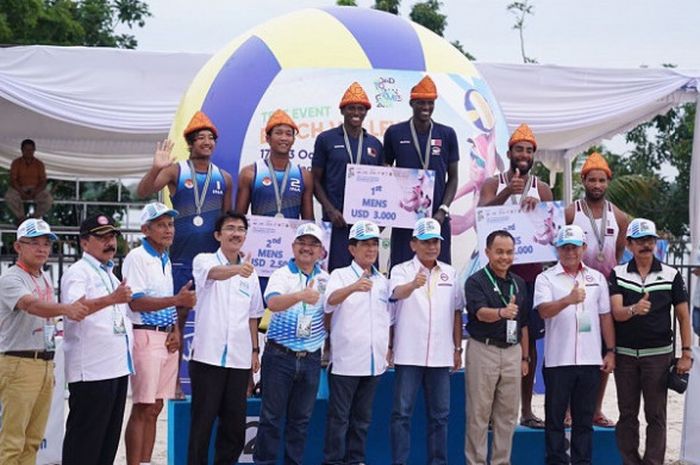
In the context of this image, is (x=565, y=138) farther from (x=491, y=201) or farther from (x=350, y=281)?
(x=350, y=281)

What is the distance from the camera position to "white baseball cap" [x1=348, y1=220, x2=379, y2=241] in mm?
7520

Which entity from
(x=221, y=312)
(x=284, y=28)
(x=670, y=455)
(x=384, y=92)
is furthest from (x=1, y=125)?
(x=670, y=455)

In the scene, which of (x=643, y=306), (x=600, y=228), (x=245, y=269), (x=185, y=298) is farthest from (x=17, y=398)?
(x=600, y=228)

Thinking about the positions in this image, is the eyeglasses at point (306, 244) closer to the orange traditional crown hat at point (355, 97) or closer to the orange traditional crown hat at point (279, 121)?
the orange traditional crown hat at point (279, 121)

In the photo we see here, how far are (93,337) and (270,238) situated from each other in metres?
1.58

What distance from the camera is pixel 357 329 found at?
747 centimetres

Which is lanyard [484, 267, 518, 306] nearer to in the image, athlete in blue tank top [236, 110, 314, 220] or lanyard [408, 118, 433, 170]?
lanyard [408, 118, 433, 170]

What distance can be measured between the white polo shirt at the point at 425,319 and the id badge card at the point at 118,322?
1823 mm

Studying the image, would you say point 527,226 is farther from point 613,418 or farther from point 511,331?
point 613,418

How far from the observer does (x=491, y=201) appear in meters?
8.34

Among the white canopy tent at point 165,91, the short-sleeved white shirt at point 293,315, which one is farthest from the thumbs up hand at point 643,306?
the white canopy tent at point 165,91

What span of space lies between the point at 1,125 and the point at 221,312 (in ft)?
27.8

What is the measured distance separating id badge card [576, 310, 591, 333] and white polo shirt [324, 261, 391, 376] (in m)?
1.37

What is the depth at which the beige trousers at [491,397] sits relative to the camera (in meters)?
7.60
